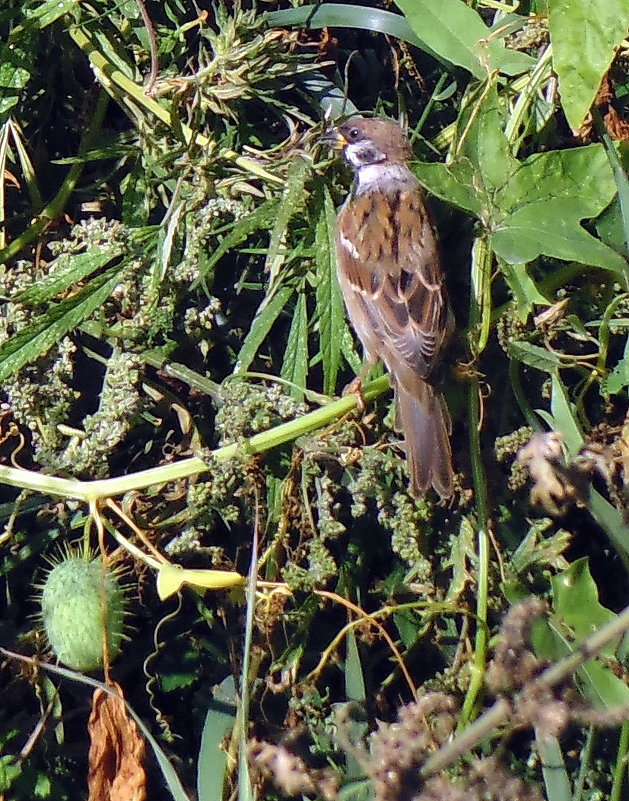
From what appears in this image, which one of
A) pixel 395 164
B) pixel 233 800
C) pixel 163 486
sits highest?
pixel 395 164

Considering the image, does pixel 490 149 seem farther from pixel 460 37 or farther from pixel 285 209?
pixel 285 209

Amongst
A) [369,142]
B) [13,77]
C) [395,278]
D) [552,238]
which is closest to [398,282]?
[395,278]

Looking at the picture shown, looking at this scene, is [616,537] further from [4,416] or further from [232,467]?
[4,416]

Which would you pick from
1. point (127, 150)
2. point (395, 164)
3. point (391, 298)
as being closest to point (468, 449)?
point (391, 298)

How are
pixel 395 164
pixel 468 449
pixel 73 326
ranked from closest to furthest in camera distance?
pixel 73 326 → pixel 468 449 → pixel 395 164

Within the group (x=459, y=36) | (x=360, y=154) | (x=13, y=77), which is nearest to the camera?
(x=459, y=36)

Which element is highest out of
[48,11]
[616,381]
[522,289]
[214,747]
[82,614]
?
[48,11]

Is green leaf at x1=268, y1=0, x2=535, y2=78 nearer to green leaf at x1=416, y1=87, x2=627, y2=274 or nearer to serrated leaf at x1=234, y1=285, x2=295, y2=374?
green leaf at x1=416, y1=87, x2=627, y2=274
